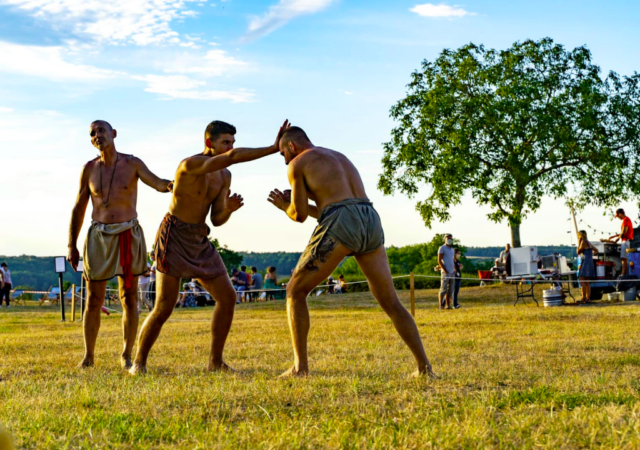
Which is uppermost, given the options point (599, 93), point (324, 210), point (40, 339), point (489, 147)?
point (599, 93)

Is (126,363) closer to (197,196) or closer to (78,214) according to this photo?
(78,214)

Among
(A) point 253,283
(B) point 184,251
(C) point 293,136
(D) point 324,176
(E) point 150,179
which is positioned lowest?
(A) point 253,283

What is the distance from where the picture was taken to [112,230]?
689 cm

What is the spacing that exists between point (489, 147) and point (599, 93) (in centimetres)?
539

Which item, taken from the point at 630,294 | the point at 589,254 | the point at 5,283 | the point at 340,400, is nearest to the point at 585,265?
the point at 589,254

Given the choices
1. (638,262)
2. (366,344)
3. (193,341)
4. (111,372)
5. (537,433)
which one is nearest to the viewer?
(537,433)

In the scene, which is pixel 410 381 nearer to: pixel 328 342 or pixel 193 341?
pixel 328 342

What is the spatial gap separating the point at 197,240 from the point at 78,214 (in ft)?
5.19

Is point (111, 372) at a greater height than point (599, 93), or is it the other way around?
point (599, 93)

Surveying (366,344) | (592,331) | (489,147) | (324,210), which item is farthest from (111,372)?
(489,147)

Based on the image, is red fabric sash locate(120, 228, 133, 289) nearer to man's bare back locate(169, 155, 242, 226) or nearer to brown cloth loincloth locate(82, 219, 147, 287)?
brown cloth loincloth locate(82, 219, 147, 287)

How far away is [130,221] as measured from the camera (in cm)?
700

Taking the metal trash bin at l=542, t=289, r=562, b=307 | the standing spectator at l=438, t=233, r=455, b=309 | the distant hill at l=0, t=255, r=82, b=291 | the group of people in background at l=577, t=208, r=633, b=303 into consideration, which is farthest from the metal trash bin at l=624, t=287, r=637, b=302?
the distant hill at l=0, t=255, r=82, b=291

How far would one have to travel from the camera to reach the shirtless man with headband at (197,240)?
6.21 metres
